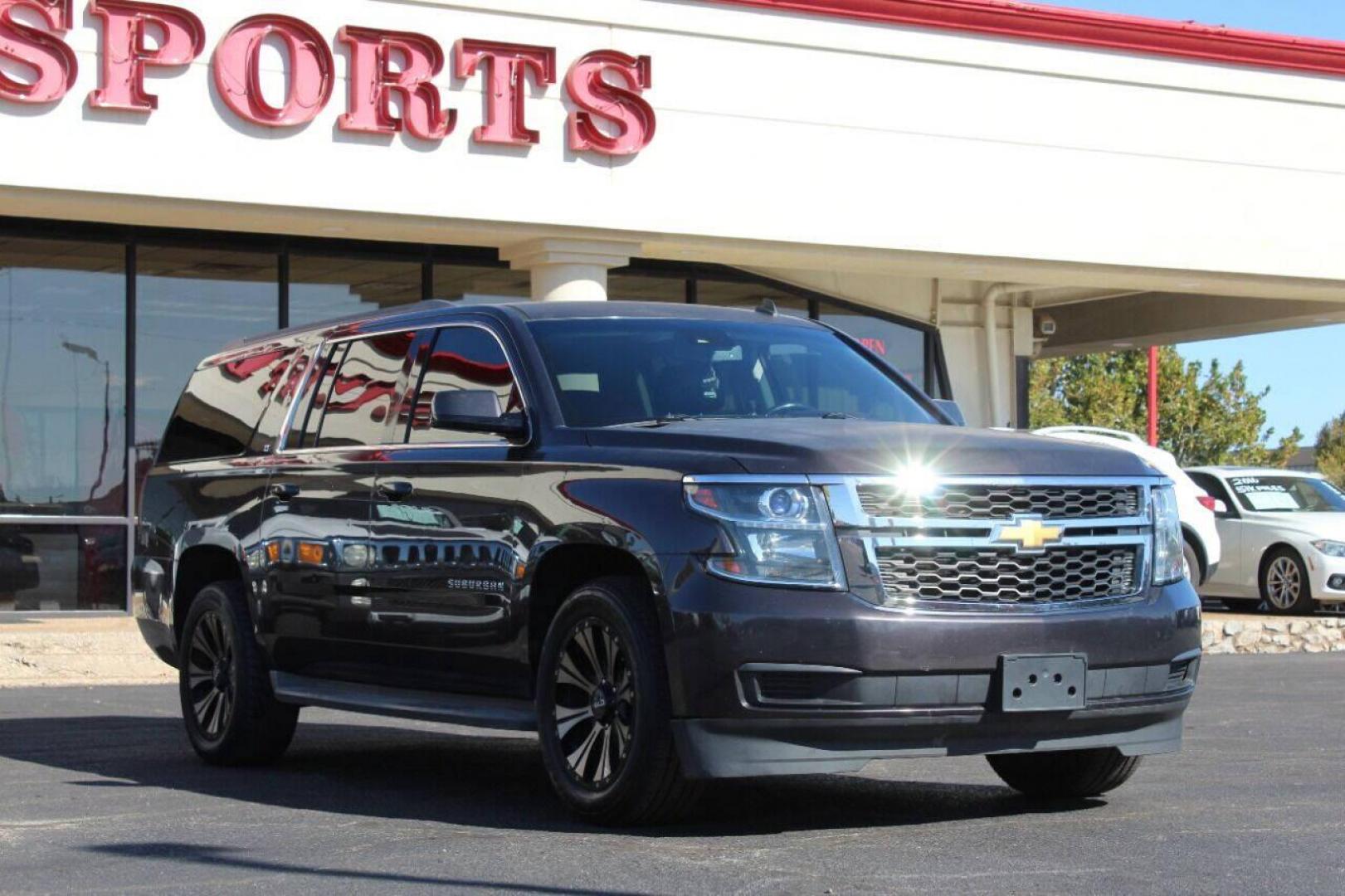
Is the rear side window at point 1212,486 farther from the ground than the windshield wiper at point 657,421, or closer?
closer

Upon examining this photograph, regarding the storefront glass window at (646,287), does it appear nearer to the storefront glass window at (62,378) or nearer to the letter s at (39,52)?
the storefront glass window at (62,378)

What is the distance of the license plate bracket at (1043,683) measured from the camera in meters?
6.75

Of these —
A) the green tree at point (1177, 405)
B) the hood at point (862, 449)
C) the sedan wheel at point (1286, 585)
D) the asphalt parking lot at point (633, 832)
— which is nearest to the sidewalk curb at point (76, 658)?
the asphalt parking lot at point (633, 832)

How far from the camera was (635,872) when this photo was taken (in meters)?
6.10

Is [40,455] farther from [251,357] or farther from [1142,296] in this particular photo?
[1142,296]

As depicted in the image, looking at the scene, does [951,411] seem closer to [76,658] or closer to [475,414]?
[475,414]

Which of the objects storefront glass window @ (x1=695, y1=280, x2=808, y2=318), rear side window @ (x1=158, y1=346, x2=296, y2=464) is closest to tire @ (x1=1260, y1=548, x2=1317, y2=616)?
storefront glass window @ (x1=695, y1=280, x2=808, y2=318)

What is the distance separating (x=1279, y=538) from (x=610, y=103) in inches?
328

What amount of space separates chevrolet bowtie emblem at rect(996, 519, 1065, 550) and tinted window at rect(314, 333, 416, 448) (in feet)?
8.88

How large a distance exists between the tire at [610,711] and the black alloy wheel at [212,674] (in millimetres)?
2512

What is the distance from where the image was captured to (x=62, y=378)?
19062 millimetres

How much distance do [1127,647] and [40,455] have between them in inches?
546

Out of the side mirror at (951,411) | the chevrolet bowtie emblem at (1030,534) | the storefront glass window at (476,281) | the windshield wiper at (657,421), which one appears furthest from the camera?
the storefront glass window at (476,281)

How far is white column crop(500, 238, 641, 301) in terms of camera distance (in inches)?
750
